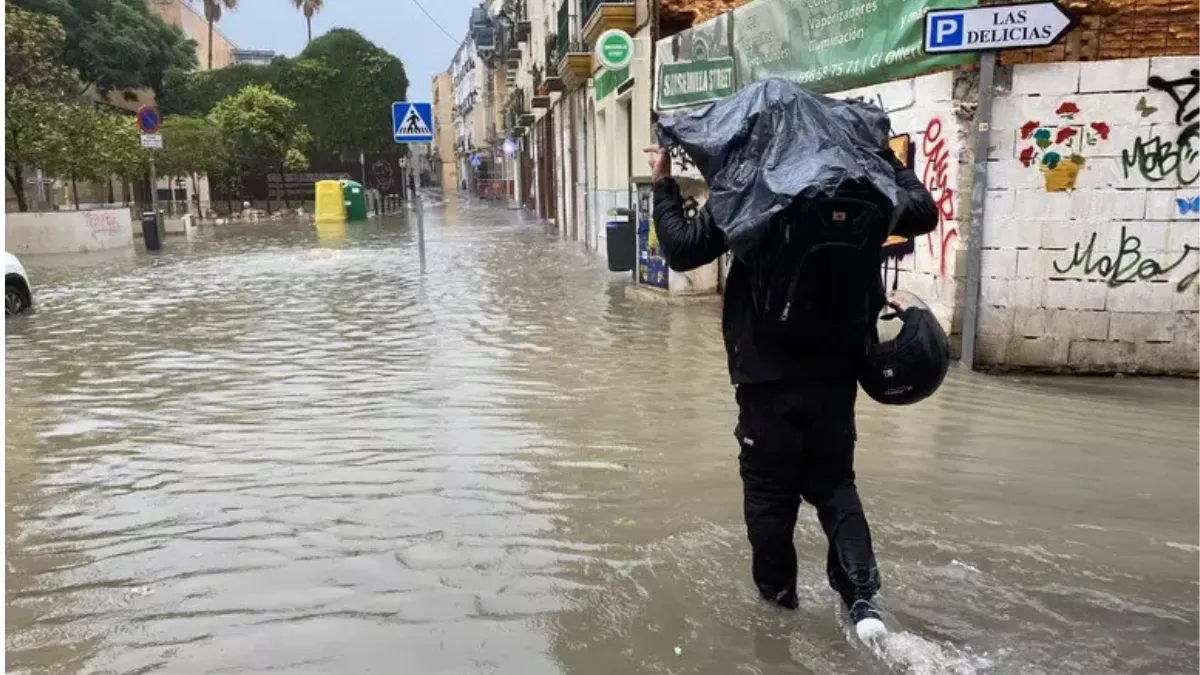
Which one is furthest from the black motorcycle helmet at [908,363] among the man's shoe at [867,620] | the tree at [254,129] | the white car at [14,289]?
the tree at [254,129]

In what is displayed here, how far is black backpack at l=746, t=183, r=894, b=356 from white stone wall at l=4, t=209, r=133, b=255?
20.7 metres

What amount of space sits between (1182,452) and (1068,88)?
2.64 metres

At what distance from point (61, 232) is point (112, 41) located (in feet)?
76.8

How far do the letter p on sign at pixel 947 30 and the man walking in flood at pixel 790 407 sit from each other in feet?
12.6

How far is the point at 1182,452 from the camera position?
5.20 m

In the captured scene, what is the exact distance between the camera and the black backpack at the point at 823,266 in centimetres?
271

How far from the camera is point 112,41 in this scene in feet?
130

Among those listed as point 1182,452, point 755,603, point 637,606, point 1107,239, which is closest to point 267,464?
point 637,606

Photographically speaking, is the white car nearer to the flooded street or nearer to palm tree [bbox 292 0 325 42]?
the flooded street

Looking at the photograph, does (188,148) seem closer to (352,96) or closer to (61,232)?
(61,232)

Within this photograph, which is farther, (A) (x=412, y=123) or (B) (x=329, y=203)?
(B) (x=329, y=203)

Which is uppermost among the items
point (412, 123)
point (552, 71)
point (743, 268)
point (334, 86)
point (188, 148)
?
point (334, 86)

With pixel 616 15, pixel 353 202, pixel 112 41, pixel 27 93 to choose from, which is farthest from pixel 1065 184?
pixel 112 41

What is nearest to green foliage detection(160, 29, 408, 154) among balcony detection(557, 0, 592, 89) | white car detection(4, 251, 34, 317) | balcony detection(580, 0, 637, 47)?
balcony detection(557, 0, 592, 89)
